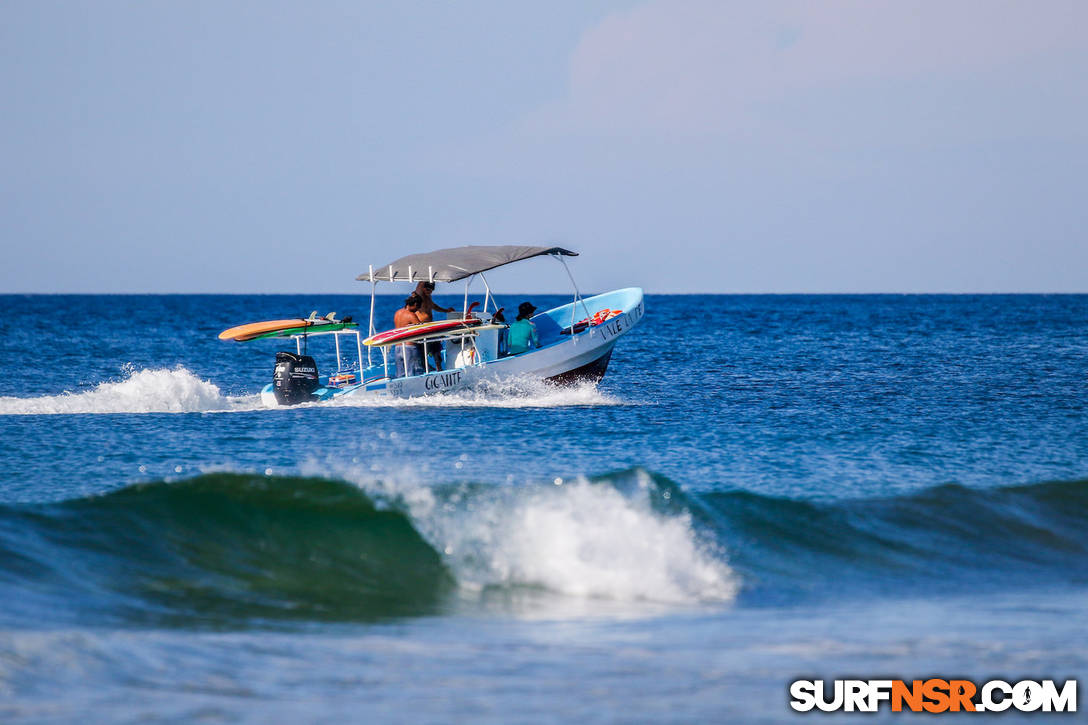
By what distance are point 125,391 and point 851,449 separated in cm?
1318

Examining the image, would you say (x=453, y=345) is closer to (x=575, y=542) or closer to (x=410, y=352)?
(x=410, y=352)

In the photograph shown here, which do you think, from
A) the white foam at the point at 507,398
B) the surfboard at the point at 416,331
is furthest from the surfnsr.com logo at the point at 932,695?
the white foam at the point at 507,398

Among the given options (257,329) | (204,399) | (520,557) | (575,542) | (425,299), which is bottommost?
(520,557)

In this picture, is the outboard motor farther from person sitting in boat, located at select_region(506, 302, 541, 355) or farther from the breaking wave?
the breaking wave

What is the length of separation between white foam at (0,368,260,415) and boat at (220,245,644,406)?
1.20 meters

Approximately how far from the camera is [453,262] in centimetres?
1966

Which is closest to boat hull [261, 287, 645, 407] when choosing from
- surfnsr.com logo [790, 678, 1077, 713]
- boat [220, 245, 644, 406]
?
boat [220, 245, 644, 406]

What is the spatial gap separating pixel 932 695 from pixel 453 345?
14790 mm

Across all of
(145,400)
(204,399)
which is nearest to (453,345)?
(204,399)

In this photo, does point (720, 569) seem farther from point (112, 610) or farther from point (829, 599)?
point (112, 610)

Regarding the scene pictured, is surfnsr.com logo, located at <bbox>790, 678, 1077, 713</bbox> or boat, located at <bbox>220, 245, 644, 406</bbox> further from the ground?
boat, located at <bbox>220, 245, 644, 406</bbox>

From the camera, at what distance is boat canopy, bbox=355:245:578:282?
19.4m

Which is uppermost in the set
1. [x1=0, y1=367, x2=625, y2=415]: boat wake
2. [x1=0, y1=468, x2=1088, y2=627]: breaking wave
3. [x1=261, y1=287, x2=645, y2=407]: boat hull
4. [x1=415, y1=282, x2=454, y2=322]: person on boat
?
[x1=415, y1=282, x2=454, y2=322]: person on boat

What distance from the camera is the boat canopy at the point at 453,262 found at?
19406 mm
